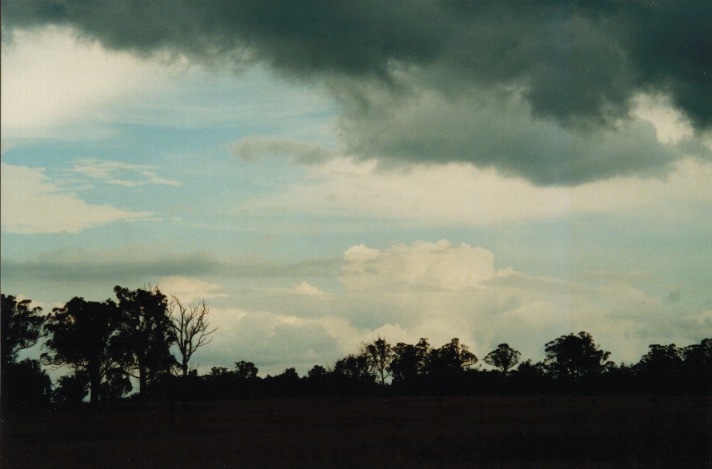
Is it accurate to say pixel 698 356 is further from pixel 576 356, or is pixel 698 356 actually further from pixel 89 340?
pixel 89 340

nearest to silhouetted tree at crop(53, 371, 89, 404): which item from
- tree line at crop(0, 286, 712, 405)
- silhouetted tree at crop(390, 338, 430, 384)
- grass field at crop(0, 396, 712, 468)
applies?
tree line at crop(0, 286, 712, 405)

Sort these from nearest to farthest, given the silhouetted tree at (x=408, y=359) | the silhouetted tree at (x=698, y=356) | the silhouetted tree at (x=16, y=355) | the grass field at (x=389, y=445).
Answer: the grass field at (x=389, y=445), the silhouetted tree at (x=16, y=355), the silhouetted tree at (x=698, y=356), the silhouetted tree at (x=408, y=359)

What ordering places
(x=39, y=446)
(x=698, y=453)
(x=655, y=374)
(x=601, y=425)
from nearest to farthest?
(x=698, y=453) → (x=39, y=446) → (x=601, y=425) → (x=655, y=374)

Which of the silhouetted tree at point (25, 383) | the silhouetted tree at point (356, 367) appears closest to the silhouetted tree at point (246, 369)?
the silhouetted tree at point (356, 367)

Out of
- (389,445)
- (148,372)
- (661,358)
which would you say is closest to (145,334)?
(148,372)

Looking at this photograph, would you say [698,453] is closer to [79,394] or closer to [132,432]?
[132,432]

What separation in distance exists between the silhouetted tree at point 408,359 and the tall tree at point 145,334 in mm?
70655

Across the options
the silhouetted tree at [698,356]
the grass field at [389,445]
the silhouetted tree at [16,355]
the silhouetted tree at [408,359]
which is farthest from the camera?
the silhouetted tree at [408,359]

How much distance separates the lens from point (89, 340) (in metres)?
70.8

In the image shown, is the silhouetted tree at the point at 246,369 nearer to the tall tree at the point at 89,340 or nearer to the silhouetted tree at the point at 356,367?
the silhouetted tree at the point at 356,367

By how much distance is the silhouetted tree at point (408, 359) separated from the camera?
139000 mm

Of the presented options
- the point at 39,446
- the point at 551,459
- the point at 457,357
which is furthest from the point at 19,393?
the point at 457,357

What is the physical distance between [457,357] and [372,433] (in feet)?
380

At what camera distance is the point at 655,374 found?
90.1 metres
